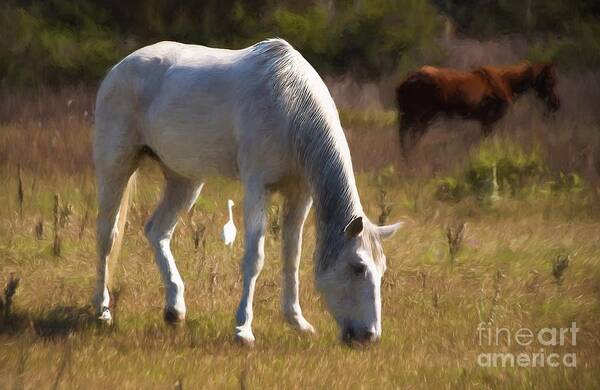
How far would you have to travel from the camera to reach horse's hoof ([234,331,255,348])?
6707 mm

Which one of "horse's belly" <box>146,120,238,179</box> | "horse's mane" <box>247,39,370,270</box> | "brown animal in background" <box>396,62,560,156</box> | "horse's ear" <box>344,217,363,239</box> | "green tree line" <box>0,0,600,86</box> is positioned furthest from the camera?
"green tree line" <box>0,0,600,86</box>

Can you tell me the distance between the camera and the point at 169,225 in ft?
26.2

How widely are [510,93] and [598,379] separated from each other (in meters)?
10.9

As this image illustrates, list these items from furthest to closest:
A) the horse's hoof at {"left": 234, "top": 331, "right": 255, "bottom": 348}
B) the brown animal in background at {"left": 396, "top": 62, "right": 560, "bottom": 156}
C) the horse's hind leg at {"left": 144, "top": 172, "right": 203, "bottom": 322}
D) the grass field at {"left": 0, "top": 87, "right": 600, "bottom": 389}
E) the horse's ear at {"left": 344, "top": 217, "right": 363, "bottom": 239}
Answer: the brown animal in background at {"left": 396, "top": 62, "right": 560, "bottom": 156} → the horse's hind leg at {"left": 144, "top": 172, "right": 203, "bottom": 322} → the horse's hoof at {"left": 234, "top": 331, "right": 255, "bottom": 348} → the horse's ear at {"left": 344, "top": 217, "right": 363, "bottom": 239} → the grass field at {"left": 0, "top": 87, "right": 600, "bottom": 389}

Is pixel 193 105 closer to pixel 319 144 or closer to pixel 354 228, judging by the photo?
pixel 319 144

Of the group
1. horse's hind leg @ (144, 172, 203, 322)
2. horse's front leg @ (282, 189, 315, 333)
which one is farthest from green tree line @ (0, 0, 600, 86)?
horse's front leg @ (282, 189, 315, 333)

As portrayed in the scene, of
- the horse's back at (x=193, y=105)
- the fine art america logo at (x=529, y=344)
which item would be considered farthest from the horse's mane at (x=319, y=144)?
the fine art america logo at (x=529, y=344)

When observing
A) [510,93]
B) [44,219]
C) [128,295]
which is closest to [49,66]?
[510,93]

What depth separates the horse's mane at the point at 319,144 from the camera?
21.4 ft

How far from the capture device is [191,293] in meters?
8.17

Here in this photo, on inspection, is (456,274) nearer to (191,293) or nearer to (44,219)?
(191,293)

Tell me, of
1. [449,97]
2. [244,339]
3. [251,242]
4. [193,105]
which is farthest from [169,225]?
[449,97]

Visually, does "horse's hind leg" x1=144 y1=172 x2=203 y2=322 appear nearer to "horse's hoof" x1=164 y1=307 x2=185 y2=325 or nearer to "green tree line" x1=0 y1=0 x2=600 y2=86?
"horse's hoof" x1=164 y1=307 x2=185 y2=325

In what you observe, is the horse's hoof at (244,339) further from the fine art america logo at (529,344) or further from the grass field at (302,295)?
the fine art america logo at (529,344)
